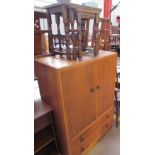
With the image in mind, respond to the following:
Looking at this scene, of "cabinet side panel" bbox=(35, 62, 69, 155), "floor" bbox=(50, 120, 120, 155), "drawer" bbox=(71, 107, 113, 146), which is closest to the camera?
"cabinet side panel" bbox=(35, 62, 69, 155)

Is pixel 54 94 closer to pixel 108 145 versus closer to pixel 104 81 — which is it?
pixel 104 81

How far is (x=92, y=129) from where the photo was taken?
168 cm

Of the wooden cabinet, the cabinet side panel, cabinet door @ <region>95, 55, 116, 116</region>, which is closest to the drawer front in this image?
the wooden cabinet

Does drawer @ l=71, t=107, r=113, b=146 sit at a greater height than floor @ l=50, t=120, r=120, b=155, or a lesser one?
greater

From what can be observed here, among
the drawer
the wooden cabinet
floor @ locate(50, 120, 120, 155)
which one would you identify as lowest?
floor @ locate(50, 120, 120, 155)

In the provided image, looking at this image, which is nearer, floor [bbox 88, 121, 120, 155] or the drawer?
the drawer

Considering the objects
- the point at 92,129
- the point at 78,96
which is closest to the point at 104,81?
the point at 78,96

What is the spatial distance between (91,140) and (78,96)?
693mm

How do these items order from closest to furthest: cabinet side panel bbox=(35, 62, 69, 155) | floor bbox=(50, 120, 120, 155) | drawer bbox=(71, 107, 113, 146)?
cabinet side panel bbox=(35, 62, 69, 155) < drawer bbox=(71, 107, 113, 146) < floor bbox=(50, 120, 120, 155)

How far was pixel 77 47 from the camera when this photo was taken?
1398 millimetres

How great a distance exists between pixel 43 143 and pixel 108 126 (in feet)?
3.18

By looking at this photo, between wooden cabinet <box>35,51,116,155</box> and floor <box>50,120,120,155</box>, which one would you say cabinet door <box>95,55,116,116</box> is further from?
floor <box>50,120,120,155</box>

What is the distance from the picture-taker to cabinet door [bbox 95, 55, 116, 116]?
155 centimetres
